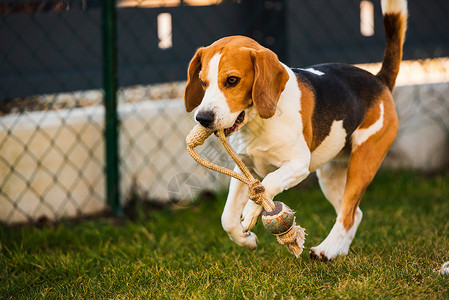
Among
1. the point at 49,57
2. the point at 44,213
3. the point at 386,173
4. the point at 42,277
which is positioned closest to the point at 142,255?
the point at 42,277

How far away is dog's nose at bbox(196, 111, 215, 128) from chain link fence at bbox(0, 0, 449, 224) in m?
0.95

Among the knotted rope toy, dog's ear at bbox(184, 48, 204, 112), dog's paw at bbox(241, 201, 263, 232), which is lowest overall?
dog's paw at bbox(241, 201, 263, 232)

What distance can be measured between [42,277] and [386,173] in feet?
10.9

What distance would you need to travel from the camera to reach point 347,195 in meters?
3.39

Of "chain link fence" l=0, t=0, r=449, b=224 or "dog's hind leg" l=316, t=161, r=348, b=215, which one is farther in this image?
"chain link fence" l=0, t=0, r=449, b=224

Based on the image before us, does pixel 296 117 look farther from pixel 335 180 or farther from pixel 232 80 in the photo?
pixel 335 180

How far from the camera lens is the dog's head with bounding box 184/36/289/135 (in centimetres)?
276

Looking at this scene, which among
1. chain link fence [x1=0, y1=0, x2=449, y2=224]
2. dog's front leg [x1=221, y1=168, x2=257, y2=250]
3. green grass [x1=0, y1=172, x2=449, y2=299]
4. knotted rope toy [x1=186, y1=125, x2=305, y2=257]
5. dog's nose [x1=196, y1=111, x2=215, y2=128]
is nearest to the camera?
dog's nose [x1=196, y1=111, x2=215, y2=128]

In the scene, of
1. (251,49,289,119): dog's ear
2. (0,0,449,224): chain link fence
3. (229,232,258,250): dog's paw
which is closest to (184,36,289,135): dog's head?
(251,49,289,119): dog's ear

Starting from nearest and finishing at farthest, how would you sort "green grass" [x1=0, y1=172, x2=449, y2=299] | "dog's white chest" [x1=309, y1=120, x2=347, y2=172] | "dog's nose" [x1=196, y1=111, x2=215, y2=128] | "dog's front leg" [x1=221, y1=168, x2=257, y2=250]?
"dog's nose" [x1=196, y1=111, x2=215, y2=128] < "green grass" [x1=0, y1=172, x2=449, y2=299] < "dog's front leg" [x1=221, y1=168, x2=257, y2=250] < "dog's white chest" [x1=309, y1=120, x2=347, y2=172]

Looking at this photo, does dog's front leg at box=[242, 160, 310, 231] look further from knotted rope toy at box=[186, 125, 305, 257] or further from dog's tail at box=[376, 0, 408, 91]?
dog's tail at box=[376, 0, 408, 91]

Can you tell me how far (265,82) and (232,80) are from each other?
15cm

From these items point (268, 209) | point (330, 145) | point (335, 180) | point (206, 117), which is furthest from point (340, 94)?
point (206, 117)

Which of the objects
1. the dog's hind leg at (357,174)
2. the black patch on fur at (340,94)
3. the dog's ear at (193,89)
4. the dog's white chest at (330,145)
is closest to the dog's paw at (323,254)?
the dog's hind leg at (357,174)
